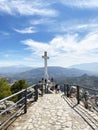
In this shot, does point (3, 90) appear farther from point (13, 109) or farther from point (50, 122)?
point (50, 122)

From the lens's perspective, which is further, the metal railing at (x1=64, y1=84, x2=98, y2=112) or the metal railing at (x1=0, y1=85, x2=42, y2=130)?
the metal railing at (x1=64, y1=84, x2=98, y2=112)

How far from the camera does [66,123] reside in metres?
9.34

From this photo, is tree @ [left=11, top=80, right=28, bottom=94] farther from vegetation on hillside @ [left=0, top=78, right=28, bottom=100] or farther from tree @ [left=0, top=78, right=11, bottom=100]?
tree @ [left=0, top=78, right=11, bottom=100]

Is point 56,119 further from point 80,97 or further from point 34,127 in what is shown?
point 80,97

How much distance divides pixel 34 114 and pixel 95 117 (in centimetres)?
309

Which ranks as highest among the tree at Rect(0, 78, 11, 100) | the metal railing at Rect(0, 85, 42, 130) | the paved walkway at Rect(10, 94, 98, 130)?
the metal railing at Rect(0, 85, 42, 130)

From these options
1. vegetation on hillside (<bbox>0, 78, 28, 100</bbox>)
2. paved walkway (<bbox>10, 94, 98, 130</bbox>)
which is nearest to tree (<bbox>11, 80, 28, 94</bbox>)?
vegetation on hillside (<bbox>0, 78, 28, 100</bbox>)

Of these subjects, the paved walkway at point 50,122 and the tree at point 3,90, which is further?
the tree at point 3,90

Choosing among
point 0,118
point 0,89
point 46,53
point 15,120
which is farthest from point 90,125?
point 0,89

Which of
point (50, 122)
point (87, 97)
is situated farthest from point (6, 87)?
point (50, 122)

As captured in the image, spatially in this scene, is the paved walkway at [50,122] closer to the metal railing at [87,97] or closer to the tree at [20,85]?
the metal railing at [87,97]

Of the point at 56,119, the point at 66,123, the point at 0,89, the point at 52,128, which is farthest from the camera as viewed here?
the point at 0,89

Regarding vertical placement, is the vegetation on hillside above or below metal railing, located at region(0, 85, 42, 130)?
below

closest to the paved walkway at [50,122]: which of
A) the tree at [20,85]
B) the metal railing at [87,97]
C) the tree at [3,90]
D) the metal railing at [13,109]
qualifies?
the metal railing at [13,109]
